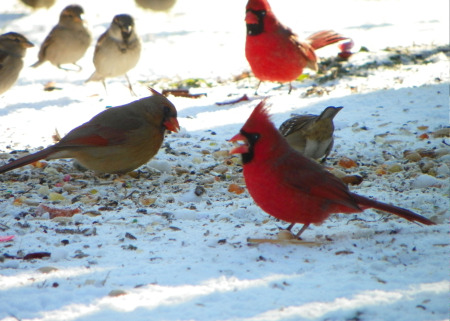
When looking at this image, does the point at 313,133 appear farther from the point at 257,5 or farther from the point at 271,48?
the point at 257,5

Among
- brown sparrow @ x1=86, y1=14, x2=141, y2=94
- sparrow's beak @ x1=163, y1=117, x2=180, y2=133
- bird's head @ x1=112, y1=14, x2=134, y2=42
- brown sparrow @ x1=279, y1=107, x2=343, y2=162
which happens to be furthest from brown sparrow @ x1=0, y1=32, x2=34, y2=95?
brown sparrow @ x1=279, y1=107, x2=343, y2=162

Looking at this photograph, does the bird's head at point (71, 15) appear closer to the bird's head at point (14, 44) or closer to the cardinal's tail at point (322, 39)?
the bird's head at point (14, 44)

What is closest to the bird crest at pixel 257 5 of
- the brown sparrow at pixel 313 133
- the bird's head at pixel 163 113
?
the brown sparrow at pixel 313 133

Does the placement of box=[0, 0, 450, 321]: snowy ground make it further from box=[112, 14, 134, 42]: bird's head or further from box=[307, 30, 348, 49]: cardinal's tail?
box=[112, 14, 134, 42]: bird's head

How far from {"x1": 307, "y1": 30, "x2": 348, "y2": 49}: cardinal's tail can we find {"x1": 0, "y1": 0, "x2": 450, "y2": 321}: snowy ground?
0.36m

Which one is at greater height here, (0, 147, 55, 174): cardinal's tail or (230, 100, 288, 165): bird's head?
(230, 100, 288, 165): bird's head

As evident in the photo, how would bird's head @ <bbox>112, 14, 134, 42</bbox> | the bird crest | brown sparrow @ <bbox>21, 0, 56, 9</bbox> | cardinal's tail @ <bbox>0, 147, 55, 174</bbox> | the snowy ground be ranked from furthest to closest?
brown sparrow @ <bbox>21, 0, 56, 9</bbox>, bird's head @ <bbox>112, 14, 134, 42</bbox>, the bird crest, cardinal's tail @ <bbox>0, 147, 55, 174</bbox>, the snowy ground

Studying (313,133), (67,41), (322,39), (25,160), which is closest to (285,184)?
(313,133)

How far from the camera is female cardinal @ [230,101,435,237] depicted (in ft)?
10.8

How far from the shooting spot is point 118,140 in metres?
4.66

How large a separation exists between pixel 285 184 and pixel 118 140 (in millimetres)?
1725

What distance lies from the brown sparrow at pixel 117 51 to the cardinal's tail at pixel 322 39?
79.5 inches

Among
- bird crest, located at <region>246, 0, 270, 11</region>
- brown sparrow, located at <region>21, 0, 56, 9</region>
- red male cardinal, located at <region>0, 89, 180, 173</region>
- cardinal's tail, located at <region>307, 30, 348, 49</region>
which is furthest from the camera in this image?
brown sparrow, located at <region>21, 0, 56, 9</region>

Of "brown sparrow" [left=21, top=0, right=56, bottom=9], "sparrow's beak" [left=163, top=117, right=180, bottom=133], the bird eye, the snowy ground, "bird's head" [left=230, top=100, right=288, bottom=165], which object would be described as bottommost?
the snowy ground
